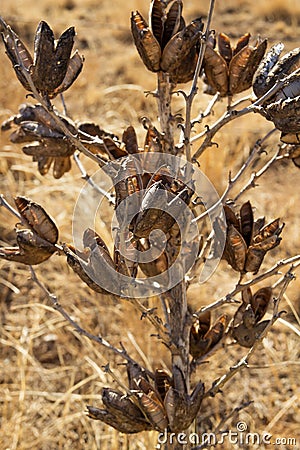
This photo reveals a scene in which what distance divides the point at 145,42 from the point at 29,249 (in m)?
0.34

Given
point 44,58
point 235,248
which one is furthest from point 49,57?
point 235,248

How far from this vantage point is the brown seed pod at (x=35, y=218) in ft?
3.14

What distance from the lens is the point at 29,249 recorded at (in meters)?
0.97

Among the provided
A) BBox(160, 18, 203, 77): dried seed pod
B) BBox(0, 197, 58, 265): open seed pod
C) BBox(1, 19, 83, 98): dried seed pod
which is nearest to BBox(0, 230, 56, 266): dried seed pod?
BBox(0, 197, 58, 265): open seed pod

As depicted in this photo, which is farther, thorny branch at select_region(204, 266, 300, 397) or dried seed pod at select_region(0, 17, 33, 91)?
thorny branch at select_region(204, 266, 300, 397)

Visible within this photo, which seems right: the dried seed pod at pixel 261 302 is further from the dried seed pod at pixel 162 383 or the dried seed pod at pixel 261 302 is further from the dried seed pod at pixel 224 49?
the dried seed pod at pixel 224 49

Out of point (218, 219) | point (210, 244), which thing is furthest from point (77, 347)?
point (218, 219)

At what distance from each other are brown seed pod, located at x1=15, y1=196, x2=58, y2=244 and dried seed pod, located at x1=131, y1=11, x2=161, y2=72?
0.27 m

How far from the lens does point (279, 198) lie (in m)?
3.13

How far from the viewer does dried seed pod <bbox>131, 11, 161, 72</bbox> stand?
0.92m

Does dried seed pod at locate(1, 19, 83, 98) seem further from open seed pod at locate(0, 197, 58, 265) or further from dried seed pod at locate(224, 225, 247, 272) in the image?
dried seed pod at locate(224, 225, 247, 272)

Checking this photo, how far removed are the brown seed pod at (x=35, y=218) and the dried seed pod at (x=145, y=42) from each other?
27 centimetres

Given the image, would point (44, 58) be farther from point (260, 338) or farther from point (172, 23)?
point (260, 338)

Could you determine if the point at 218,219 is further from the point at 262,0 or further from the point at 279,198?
the point at 262,0
